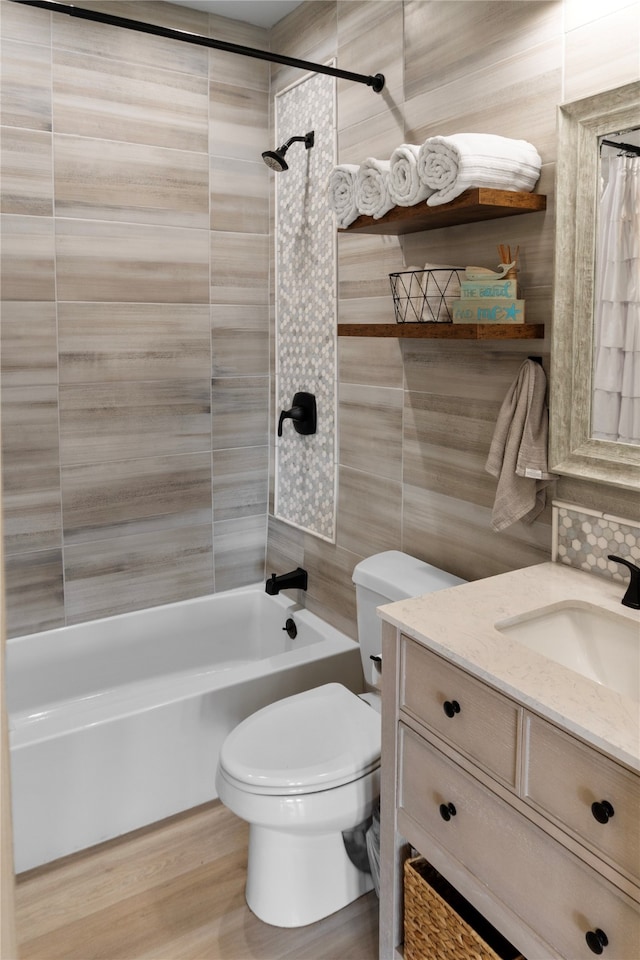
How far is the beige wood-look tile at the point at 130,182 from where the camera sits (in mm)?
2529

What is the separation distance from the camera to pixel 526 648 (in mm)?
1338

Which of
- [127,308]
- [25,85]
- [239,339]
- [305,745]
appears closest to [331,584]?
[305,745]

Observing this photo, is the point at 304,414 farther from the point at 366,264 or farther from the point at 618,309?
the point at 618,309

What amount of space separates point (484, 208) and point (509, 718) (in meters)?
1.11

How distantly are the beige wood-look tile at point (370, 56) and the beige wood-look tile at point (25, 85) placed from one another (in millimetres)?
982

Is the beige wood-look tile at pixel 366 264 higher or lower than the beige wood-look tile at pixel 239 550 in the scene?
higher

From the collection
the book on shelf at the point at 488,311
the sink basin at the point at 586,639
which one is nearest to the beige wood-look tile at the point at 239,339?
the book on shelf at the point at 488,311

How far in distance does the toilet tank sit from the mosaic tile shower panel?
0.52 metres

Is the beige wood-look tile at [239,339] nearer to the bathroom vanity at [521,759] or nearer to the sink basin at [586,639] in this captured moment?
the bathroom vanity at [521,759]

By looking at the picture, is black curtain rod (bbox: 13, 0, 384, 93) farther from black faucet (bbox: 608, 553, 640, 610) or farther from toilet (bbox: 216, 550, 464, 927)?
black faucet (bbox: 608, 553, 640, 610)

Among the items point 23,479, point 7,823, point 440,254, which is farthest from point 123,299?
point 7,823

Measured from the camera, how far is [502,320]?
1697 millimetres

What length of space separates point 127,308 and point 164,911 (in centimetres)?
194

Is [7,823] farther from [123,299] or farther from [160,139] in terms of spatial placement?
[160,139]
